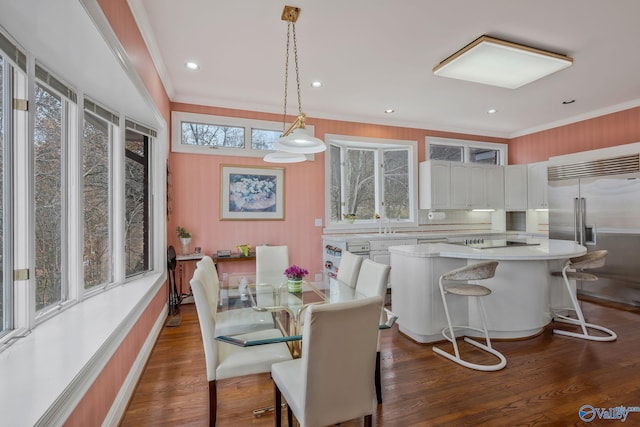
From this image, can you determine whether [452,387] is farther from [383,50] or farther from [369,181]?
[369,181]

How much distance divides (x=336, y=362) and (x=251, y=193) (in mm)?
3464

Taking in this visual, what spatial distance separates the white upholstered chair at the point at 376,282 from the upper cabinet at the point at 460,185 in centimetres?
337

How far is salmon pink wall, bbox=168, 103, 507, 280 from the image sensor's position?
419 cm

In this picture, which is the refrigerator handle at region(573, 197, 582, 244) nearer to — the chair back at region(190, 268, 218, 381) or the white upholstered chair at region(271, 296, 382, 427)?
the white upholstered chair at region(271, 296, 382, 427)

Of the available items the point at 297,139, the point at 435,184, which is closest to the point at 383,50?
the point at 297,139

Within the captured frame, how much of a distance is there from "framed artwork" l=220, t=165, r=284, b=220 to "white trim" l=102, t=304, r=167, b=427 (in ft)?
5.87

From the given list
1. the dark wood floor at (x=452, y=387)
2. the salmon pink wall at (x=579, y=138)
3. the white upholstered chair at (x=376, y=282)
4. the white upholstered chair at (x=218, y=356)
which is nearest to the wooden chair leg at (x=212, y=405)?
the white upholstered chair at (x=218, y=356)

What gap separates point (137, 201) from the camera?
3.32m

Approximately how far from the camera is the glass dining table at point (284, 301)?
76.6 inches

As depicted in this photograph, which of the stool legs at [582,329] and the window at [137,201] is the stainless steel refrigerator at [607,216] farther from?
the window at [137,201]

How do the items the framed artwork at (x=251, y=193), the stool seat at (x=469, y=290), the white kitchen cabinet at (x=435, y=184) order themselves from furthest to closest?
the white kitchen cabinet at (x=435, y=184), the framed artwork at (x=251, y=193), the stool seat at (x=469, y=290)

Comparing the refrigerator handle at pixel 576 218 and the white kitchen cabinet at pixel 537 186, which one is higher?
the white kitchen cabinet at pixel 537 186

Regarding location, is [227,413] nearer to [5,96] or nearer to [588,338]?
[5,96]

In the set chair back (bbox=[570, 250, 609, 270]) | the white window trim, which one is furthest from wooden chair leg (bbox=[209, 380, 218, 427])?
chair back (bbox=[570, 250, 609, 270])
